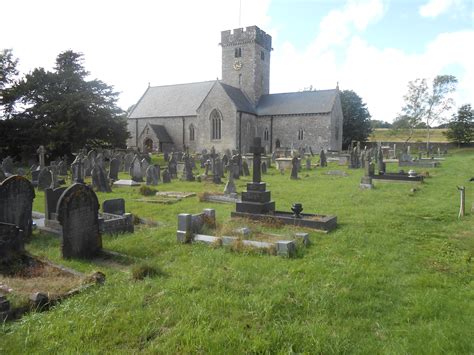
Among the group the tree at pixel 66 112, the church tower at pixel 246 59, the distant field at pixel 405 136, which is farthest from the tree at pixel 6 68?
the distant field at pixel 405 136

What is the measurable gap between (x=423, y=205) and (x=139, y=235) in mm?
7910

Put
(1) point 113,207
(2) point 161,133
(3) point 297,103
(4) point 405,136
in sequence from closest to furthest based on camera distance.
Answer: (1) point 113,207, (3) point 297,103, (2) point 161,133, (4) point 405,136

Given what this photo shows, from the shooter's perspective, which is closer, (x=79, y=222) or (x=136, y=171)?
(x=79, y=222)

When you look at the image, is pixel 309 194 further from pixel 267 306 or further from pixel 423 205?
pixel 267 306

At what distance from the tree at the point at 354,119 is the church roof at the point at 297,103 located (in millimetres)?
13156

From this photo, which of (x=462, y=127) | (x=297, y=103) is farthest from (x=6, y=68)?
(x=462, y=127)

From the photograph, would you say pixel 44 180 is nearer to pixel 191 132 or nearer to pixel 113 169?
pixel 113 169

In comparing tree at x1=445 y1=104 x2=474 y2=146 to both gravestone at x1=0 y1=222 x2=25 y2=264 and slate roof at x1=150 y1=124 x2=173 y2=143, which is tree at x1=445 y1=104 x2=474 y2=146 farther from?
gravestone at x1=0 y1=222 x2=25 y2=264

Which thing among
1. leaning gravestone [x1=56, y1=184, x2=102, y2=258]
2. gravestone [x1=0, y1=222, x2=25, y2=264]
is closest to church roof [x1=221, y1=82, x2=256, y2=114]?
leaning gravestone [x1=56, y1=184, x2=102, y2=258]

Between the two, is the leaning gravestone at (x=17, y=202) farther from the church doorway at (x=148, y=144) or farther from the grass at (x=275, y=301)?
the church doorway at (x=148, y=144)

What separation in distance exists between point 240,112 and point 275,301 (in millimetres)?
35377

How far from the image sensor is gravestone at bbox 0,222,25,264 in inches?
225

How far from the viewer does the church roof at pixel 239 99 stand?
39062mm

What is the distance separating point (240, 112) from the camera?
38.8 m
